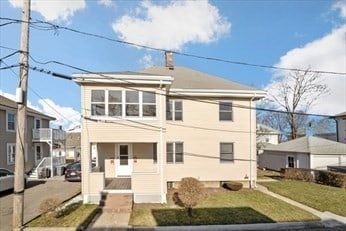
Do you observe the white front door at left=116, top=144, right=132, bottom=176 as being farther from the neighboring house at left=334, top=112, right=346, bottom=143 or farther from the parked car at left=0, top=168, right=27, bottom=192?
the neighboring house at left=334, top=112, right=346, bottom=143

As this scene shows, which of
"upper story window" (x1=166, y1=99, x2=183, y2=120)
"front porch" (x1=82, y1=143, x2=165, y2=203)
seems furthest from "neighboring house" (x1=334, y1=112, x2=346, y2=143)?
"front porch" (x1=82, y1=143, x2=165, y2=203)

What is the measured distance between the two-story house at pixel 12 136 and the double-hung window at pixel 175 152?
15049 mm

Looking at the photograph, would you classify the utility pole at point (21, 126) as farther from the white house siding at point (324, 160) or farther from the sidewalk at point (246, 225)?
the white house siding at point (324, 160)

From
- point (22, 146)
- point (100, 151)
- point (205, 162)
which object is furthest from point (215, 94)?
point (22, 146)

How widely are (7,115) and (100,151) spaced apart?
45.5 feet

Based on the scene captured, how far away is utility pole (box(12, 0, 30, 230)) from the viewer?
37.6 ft

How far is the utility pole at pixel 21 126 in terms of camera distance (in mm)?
11469

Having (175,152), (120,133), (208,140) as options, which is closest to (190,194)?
(120,133)

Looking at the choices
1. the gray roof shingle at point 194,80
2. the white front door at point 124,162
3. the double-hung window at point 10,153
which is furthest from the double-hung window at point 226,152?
the double-hung window at point 10,153

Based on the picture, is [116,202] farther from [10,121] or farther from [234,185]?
[10,121]

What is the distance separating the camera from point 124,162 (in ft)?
66.2

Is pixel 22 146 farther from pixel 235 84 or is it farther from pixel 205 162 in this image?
pixel 235 84

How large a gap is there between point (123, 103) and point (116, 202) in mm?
4766

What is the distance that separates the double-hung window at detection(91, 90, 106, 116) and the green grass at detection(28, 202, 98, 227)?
4567 millimetres
